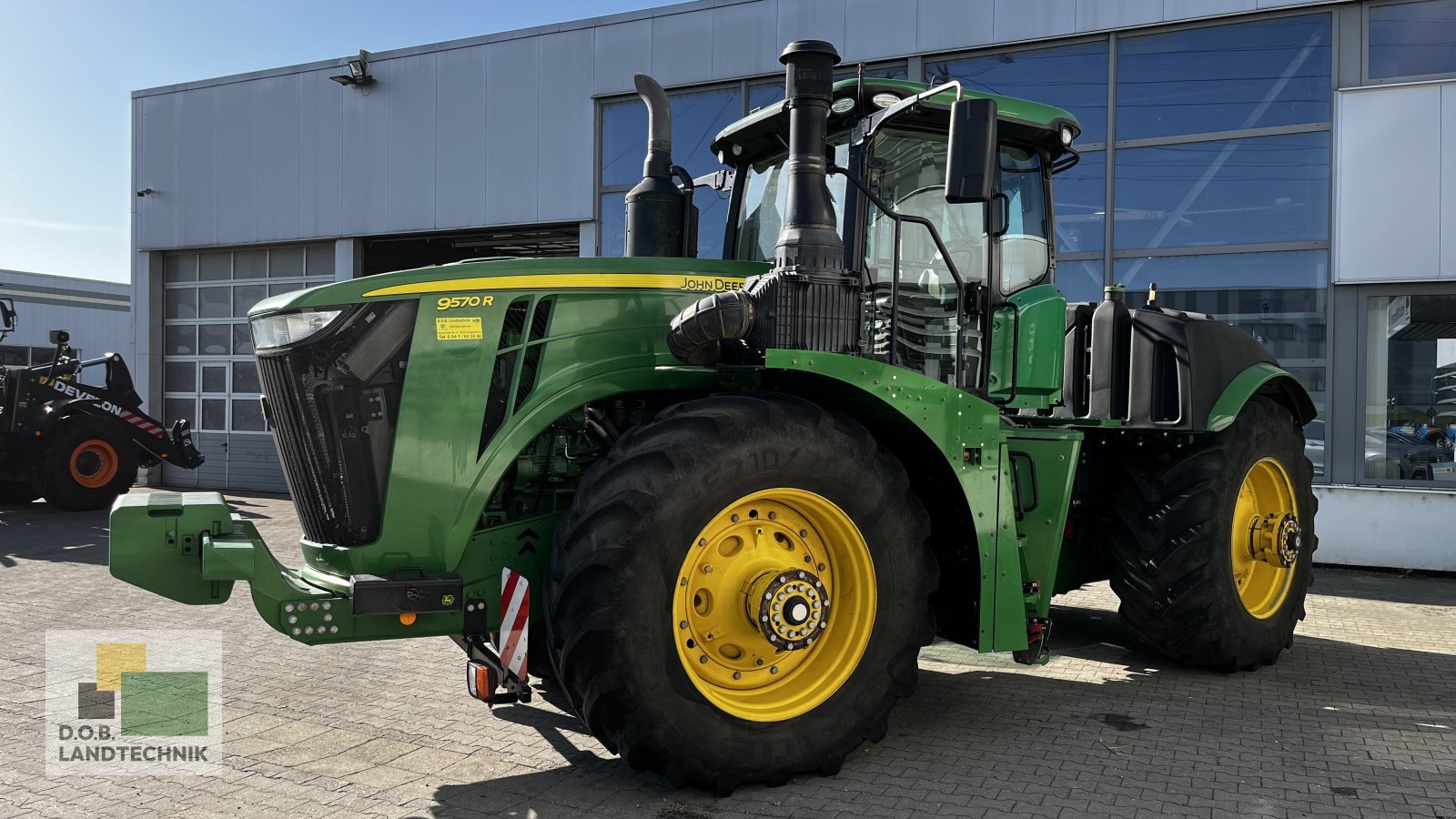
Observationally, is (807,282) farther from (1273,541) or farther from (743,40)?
(743,40)

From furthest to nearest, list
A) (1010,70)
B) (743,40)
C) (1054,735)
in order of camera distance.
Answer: (743,40)
(1010,70)
(1054,735)

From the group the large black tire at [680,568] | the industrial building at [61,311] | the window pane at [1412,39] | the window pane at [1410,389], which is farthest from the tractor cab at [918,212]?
the industrial building at [61,311]

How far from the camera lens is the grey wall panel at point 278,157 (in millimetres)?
17641

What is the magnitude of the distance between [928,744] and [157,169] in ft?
60.7

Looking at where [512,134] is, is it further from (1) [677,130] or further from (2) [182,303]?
(2) [182,303]

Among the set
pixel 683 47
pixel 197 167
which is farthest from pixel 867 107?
pixel 197 167

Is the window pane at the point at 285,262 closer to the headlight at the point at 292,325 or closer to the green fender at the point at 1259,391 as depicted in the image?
the headlight at the point at 292,325

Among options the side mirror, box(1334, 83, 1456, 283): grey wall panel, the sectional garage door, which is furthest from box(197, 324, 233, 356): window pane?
the side mirror

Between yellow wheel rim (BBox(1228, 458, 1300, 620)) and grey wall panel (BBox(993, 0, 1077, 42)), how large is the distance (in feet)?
22.0

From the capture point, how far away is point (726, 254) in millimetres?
5840

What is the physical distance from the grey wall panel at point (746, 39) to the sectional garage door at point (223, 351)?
763cm

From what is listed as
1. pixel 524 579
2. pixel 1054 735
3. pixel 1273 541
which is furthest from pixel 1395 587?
pixel 524 579

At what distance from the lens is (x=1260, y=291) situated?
11.3 metres

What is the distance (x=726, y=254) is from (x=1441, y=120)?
8403 mm
